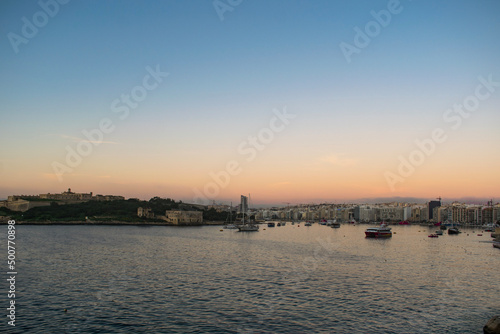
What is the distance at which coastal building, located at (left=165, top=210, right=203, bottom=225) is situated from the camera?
162m

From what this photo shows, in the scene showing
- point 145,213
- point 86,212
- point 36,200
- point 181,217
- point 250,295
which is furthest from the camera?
point 36,200

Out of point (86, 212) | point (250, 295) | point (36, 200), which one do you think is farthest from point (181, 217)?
point (250, 295)

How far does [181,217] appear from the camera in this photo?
16325cm

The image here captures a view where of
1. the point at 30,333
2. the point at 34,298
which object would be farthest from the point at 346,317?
the point at 34,298

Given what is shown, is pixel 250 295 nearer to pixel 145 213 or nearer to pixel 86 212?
pixel 86 212

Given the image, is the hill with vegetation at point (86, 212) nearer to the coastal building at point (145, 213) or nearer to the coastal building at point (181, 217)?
the coastal building at point (145, 213)

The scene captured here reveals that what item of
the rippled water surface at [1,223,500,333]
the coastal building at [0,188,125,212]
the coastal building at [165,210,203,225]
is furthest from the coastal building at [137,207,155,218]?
the rippled water surface at [1,223,500,333]

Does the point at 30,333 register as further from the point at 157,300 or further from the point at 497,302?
the point at 497,302

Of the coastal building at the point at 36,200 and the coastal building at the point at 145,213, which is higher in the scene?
the coastal building at the point at 36,200

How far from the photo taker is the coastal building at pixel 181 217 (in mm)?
162375

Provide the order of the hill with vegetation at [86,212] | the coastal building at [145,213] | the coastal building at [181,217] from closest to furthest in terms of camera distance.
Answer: the hill with vegetation at [86,212] < the coastal building at [181,217] < the coastal building at [145,213]

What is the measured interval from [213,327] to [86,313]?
8.02 meters

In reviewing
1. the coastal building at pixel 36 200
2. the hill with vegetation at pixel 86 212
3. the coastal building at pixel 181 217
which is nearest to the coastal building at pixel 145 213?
the hill with vegetation at pixel 86 212

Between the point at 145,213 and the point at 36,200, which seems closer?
the point at 145,213
